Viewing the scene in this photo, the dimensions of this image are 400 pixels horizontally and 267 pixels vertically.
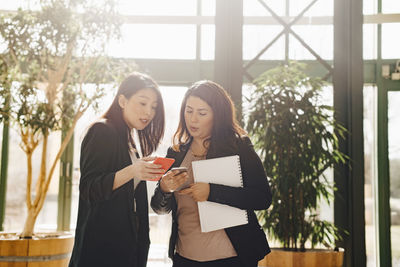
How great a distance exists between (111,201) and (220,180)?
1.41 feet

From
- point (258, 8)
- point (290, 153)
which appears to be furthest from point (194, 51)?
point (290, 153)

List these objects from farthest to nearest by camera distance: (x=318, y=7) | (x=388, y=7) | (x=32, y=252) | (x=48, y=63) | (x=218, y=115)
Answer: (x=388, y=7) → (x=318, y=7) → (x=48, y=63) → (x=32, y=252) → (x=218, y=115)

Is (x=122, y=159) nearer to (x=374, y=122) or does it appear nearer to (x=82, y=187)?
(x=82, y=187)

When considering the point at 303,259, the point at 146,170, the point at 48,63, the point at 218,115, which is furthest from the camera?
the point at 48,63

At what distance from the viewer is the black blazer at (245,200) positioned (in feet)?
4.93

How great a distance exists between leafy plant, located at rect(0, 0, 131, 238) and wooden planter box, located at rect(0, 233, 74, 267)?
0.25 metres

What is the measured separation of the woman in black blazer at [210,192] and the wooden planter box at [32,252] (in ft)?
5.42

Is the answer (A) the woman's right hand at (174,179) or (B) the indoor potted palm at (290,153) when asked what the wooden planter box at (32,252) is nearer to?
(B) the indoor potted palm at (290,153)

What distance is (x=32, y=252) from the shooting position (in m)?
2.88

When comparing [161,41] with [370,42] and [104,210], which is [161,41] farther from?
[104,210]

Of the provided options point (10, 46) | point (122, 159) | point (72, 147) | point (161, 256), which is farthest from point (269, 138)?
point (72, 147)

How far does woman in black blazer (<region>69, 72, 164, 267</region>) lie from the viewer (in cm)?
146

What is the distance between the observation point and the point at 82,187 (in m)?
1.49

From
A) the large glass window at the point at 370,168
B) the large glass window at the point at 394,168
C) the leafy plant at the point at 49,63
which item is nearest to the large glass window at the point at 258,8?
the large glass window at the point at 370,168
